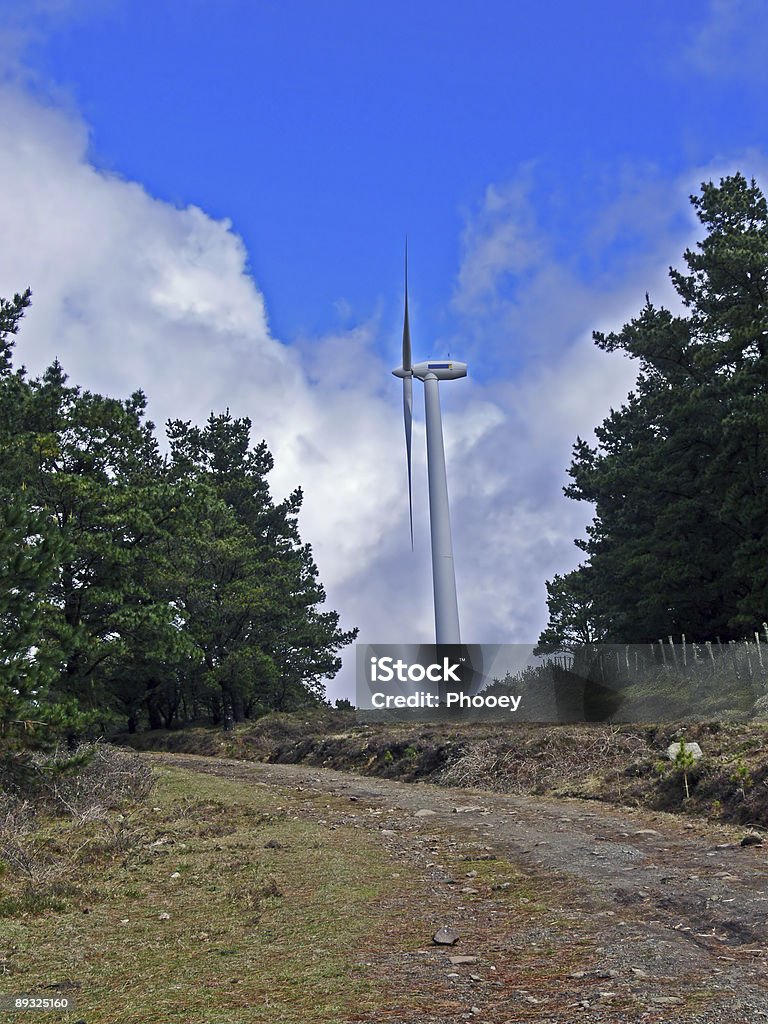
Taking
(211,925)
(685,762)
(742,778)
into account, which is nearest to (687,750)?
(685,762)

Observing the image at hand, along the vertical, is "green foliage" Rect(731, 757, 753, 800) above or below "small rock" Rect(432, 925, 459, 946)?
above

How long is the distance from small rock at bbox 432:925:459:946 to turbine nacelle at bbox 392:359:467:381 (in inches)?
1353

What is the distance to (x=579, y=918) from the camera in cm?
758

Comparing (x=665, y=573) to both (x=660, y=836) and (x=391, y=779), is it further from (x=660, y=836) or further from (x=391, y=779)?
(x=660, y=836)

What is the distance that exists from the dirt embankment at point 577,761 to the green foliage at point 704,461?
11153 millimetres

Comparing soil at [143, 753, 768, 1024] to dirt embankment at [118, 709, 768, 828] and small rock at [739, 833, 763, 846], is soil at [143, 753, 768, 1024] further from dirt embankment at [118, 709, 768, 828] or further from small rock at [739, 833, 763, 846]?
dirt embankment at [118, 709, 768, 828]

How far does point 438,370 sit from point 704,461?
12.3m

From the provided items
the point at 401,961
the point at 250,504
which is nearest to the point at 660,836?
the point at 401,961

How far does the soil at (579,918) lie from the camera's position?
5324 millimetres

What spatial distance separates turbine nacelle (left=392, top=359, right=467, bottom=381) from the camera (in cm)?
4028

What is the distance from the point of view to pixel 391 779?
73.9ft

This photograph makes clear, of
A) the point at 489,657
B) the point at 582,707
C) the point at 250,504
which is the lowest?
the point at 582,707

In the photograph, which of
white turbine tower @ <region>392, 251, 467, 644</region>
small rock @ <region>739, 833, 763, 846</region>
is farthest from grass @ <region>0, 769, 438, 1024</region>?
white turbine tower @ <region>392, 251, 467, 644</region>

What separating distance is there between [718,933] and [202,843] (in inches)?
309
